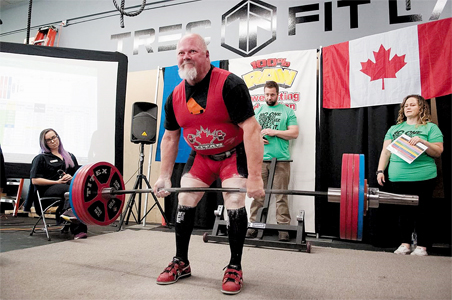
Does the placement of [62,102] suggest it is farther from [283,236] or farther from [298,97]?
[283,236]

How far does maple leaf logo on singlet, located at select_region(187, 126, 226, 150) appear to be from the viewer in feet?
5.33

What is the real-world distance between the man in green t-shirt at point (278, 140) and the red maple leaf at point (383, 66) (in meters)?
0.81

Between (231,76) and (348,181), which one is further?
(231,76)

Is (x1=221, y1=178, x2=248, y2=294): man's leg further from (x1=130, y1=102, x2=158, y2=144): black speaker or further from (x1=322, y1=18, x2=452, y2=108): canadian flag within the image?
(x1=130, y1=102, x2=158, y2=144): black speaker

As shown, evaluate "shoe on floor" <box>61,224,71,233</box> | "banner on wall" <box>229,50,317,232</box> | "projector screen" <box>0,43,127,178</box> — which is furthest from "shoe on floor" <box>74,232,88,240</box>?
"banner on wall" <box>229,50,317,232</box>

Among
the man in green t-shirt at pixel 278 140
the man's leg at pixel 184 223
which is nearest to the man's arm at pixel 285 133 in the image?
the man in green t-shirt at pixel 278 140

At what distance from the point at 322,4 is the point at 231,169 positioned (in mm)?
2970

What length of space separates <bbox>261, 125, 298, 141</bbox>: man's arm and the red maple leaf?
0.87 m

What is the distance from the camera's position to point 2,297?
137 centimetres

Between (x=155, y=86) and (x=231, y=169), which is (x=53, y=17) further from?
(x=231, y=169)

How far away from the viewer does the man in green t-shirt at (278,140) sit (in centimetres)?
298

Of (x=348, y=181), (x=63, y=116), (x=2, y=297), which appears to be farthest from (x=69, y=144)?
(x=348, y=181)

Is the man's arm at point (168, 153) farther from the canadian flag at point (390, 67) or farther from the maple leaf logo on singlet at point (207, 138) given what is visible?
the canadian flag at point (390, 67)

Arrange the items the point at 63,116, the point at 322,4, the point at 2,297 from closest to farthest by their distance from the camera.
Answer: the point at 2,297, the point at 63,116, the point at 322,4
